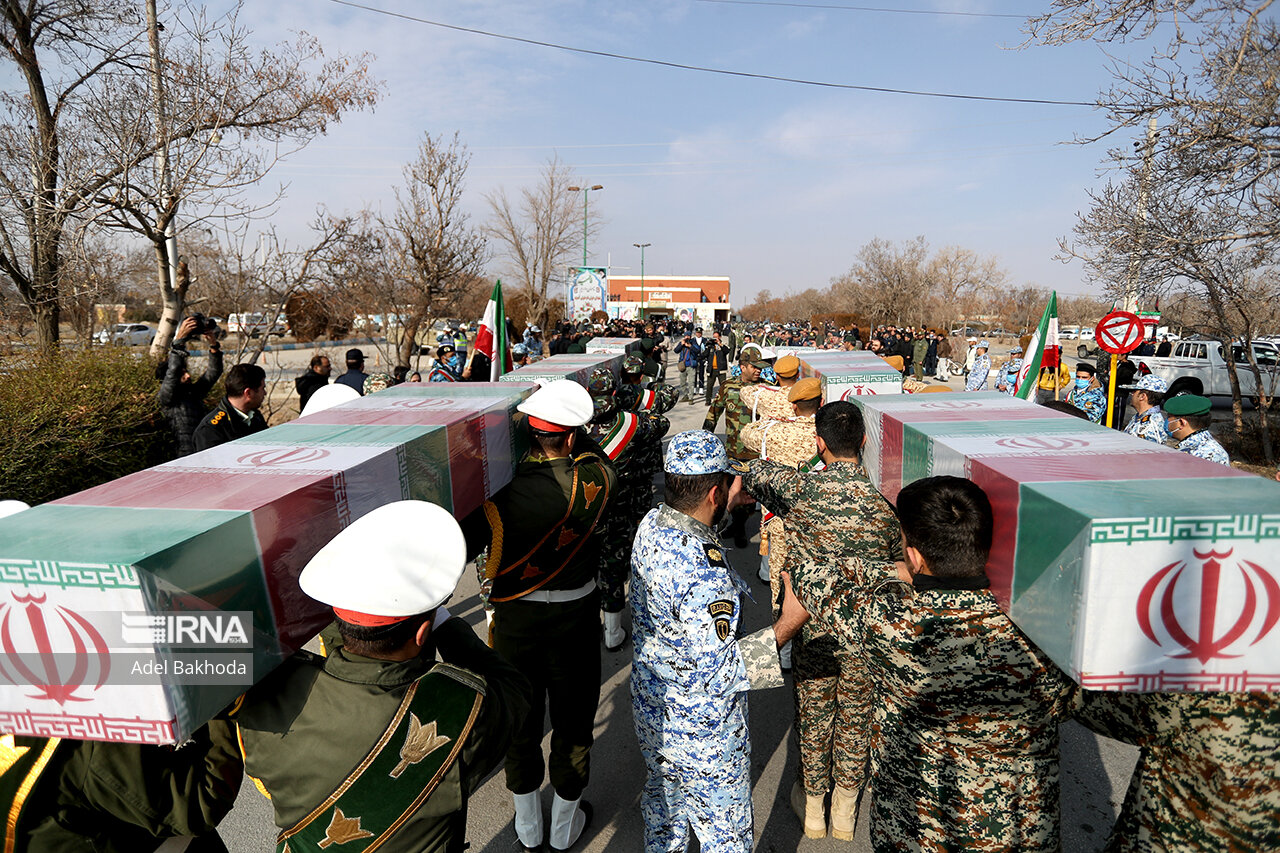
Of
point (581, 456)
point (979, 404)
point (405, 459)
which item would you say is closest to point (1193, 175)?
point (979, 404)

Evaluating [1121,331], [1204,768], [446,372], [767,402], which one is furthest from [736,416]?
[1121,331]

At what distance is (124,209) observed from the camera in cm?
671

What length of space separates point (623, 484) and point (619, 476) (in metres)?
0.18

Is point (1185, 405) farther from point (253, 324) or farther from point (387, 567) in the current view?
point (253, 324)

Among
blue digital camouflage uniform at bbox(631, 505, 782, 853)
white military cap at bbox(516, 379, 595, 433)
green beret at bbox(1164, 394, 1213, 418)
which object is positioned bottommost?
blue digital camouflage uniform at bbox(631, 505, 782, 853)

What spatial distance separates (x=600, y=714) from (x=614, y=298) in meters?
73.0

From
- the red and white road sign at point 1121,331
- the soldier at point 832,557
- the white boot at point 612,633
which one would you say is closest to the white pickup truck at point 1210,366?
the red and white road sign at point 1121,331

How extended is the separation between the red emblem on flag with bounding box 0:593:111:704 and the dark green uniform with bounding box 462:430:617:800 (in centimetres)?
149

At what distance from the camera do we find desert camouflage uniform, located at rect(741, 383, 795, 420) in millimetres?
5785

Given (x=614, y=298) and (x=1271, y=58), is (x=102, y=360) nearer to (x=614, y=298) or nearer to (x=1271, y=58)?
(x=1271, y=58)

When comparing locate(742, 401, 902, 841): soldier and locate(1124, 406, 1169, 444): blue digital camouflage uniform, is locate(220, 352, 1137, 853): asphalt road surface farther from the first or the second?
locate(1124, 406, 1169, 444): blue digital camouflage uniform

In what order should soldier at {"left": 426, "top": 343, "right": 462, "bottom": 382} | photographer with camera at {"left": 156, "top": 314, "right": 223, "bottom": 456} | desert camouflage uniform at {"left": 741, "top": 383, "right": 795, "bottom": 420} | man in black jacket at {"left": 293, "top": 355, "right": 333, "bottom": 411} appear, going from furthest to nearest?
soldier at {"left": 426, "top": 343, "right": 462, "bottom": 382}
man in black jacket at {"left": 293, "top": 355, "right": 333, "bottom": 411}
desert camouflage uniform at {"left": 741, "top": 383, "right": 795, "bottom": 420}
photographer with camera at {"left": 156, "top": 314, "right": 223, "bottom": 456}

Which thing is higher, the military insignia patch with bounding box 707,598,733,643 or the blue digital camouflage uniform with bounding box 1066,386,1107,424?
the blue digital camouflage uniform with bounding box 1066,386,1107,424

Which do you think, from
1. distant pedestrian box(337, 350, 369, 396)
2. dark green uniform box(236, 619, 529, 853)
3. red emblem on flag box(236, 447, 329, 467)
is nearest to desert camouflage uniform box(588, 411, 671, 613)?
red emblem on flag box(236, 447, 329, 467)
